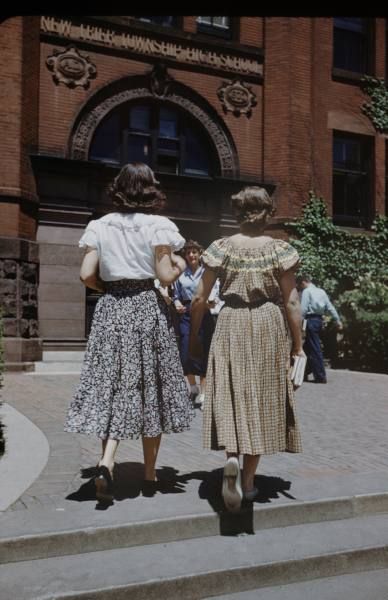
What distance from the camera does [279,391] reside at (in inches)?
164

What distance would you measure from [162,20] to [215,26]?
143 cm

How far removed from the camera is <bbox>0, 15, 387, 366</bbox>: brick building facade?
13.0 metres

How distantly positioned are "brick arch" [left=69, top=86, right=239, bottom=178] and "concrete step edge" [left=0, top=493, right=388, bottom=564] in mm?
11227

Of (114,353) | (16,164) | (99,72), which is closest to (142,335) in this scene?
(114,353)

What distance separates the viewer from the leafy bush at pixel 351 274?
1390 cm

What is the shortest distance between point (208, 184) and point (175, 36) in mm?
3316

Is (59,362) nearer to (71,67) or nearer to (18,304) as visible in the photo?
(18,304)

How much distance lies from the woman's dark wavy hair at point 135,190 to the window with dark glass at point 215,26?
12826 mm

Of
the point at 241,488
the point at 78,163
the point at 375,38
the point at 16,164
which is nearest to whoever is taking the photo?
the point at 241,488

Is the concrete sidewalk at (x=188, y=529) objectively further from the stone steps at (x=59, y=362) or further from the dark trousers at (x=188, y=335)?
the stone steps at (x=59, y=362)

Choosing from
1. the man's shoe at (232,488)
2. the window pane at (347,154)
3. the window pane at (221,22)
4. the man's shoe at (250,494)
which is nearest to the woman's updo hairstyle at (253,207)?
the man's shoe at (232,488)

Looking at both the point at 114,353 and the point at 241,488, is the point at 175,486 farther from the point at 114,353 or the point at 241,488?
the point at 114,353

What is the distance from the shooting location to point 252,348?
4117 mm

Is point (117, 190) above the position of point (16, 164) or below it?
below
